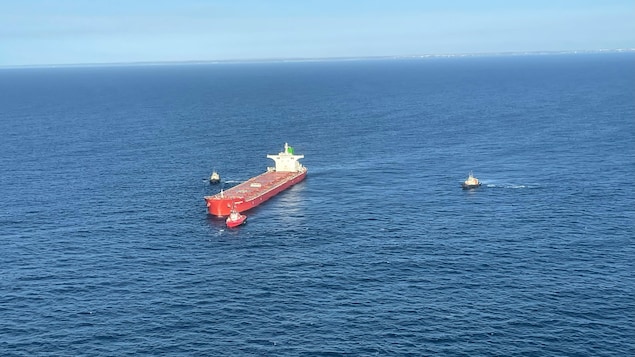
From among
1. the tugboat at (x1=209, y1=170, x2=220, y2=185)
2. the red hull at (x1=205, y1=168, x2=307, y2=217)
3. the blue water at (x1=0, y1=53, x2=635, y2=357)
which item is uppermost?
the tugboat at (x1=209, y1=170, x2=220, y2=185)

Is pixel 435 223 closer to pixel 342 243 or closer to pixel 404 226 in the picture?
pixel 404 226

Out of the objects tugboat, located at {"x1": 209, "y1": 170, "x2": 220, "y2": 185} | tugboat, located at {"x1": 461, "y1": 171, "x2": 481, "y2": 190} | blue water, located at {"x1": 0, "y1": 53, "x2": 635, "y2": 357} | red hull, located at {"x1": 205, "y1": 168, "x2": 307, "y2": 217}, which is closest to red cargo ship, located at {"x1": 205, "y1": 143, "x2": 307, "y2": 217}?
red hull, located at {"x1": 205, "y1": 168, "x2": 307, "y2": 217}

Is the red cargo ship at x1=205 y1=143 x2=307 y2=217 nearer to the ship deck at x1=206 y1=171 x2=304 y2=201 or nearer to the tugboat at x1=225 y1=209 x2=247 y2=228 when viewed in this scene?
the ship deck at x1=206 y1=171 x2=304 y2=201

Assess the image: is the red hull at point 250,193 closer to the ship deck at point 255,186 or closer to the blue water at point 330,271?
the ship deck at point 255,186

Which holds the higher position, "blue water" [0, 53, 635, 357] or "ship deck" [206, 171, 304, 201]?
"ship deck" [206, 171, 304, 201]

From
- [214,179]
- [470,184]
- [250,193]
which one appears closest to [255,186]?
[250,193]

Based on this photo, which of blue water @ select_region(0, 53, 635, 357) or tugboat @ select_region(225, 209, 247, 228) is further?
tugboat @ select_region(225, 209, 247, 228)

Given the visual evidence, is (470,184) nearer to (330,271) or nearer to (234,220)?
(234,220)
